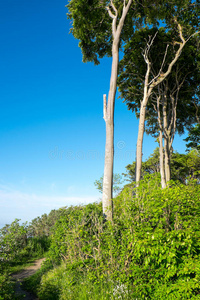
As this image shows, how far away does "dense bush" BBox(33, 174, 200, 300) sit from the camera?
2961 mm

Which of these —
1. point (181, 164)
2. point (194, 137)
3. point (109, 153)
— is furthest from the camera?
point (181, 164)

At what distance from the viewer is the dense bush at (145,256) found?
2961 millimetres

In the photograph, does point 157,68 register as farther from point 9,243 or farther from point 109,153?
point 9,243

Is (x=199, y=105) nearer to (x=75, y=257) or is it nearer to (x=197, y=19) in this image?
(x=197, y=19)

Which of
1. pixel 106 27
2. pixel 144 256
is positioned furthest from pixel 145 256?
pixel 106 27

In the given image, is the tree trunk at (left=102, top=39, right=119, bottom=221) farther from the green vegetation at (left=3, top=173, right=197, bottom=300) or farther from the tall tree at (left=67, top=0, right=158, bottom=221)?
the green vegetation at (left=3, top=173, right=197, bottom=300)

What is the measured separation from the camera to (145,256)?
3.53 metres

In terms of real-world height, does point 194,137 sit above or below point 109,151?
above

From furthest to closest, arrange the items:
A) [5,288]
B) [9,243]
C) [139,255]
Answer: [9,243]
[5,288]
[139,255]

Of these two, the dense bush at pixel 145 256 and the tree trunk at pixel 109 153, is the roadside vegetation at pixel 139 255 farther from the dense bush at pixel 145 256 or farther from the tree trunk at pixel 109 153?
the tree trunk at pixel 109 153

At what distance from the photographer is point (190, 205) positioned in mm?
3756

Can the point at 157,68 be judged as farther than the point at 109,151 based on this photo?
Yes

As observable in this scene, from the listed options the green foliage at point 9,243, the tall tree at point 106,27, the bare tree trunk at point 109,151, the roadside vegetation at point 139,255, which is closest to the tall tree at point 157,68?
the tall tree at point 106,27

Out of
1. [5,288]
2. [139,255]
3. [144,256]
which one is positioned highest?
[139,255]
